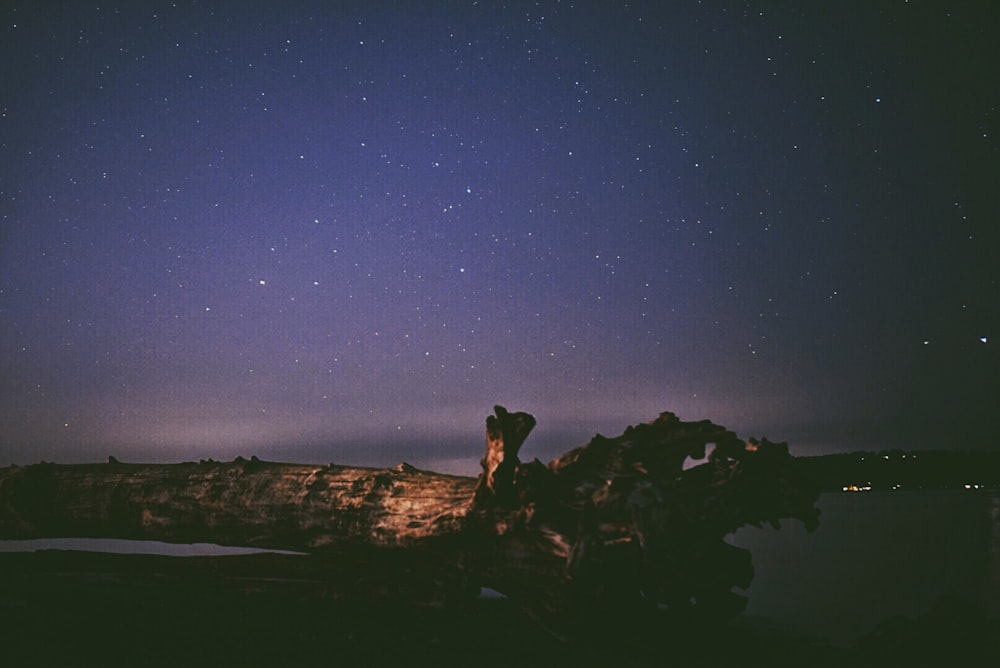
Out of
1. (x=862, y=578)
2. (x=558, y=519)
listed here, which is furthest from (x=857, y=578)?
(x=558, y=519)

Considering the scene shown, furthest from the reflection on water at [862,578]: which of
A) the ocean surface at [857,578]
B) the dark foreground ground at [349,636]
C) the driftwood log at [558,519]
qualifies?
the driftwood log at [558,519]

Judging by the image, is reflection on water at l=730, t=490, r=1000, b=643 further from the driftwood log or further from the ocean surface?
the driftwood log

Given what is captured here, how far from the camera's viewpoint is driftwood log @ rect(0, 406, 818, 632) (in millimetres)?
6082

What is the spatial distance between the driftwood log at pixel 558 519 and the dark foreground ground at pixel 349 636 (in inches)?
11.1

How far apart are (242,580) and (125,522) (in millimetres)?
1894

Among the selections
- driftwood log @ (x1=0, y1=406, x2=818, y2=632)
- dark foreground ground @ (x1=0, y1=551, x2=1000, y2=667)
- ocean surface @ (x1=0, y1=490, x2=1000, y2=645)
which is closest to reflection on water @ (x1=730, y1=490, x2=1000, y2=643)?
ocean surface @ (x1=0, y1=490, x2=1000, y2=645)

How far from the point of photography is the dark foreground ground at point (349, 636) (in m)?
5.79

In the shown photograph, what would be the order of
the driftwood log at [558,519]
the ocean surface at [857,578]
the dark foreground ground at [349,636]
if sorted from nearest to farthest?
the dark foreground ground at [349,636] → the driftwood log at [558,519] → the ocean surface at [857,578]

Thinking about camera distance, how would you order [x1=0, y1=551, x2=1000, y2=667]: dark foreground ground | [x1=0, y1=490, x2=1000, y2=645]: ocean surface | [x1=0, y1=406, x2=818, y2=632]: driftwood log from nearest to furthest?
1. [x1=0, y1=551, x2=1000, y2=667]: dark foreground ground
2. [x1=0, y1=406, x2=818, y2=632]: driftwood log
3. [x1=0, y1=490, x2=1000, y2=645]: ocean surface

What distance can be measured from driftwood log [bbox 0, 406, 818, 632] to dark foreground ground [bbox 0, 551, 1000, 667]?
0.92 ft

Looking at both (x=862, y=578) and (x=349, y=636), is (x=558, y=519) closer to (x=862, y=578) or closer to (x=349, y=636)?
(x=349, y=636)

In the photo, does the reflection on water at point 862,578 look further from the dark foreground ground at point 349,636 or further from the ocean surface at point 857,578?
the dark foreground ground at point 349,636

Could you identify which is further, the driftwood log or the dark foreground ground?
the driftwood log

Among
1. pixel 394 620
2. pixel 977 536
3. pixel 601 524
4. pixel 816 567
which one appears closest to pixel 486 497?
pixel 601 524
